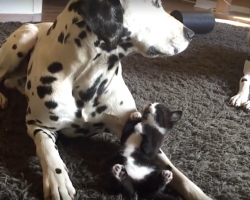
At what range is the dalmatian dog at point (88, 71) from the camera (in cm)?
135

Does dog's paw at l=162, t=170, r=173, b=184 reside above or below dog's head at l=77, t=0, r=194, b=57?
below

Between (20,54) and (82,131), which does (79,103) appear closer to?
(82,131)

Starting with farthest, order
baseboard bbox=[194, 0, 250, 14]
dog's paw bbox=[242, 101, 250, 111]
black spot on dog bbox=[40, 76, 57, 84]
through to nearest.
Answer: baseboard bbox=[194, 0, 250, 14] → dog's paw bbox=[242, 101, 250, 111] → black spot on dog bbox=[40, 76, 57, 84]

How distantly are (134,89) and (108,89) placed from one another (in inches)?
30.7

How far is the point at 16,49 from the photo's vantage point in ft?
6.38

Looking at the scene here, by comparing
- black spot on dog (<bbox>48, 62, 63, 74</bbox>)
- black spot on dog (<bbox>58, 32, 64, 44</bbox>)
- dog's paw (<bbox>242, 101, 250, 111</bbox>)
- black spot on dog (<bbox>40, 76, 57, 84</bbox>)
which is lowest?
dog's paw (<bbox>242, 101, 250, 111</bbox>)

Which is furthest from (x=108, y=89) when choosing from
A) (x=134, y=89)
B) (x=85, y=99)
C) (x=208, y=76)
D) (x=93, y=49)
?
(x=208, y=76)

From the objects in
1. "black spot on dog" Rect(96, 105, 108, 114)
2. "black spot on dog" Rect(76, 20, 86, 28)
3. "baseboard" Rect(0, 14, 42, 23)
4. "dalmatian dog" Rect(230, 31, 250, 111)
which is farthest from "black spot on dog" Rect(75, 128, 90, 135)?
"baseboard" Rect(0, 14, 42, 23)

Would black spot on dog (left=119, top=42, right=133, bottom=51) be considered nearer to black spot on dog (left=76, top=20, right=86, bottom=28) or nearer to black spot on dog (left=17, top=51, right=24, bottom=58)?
black spot on dog (left=76, top=20, right=86, bottom=28)

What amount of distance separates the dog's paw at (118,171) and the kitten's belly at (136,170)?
5 centimetres

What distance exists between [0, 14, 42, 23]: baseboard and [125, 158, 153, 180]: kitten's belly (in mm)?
2586

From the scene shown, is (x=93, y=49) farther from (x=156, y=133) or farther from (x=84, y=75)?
(x=156, y=133)

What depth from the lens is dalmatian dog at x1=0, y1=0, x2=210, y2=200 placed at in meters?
1.35

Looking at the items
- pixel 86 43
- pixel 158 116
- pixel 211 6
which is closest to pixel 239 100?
pixel 158 116
